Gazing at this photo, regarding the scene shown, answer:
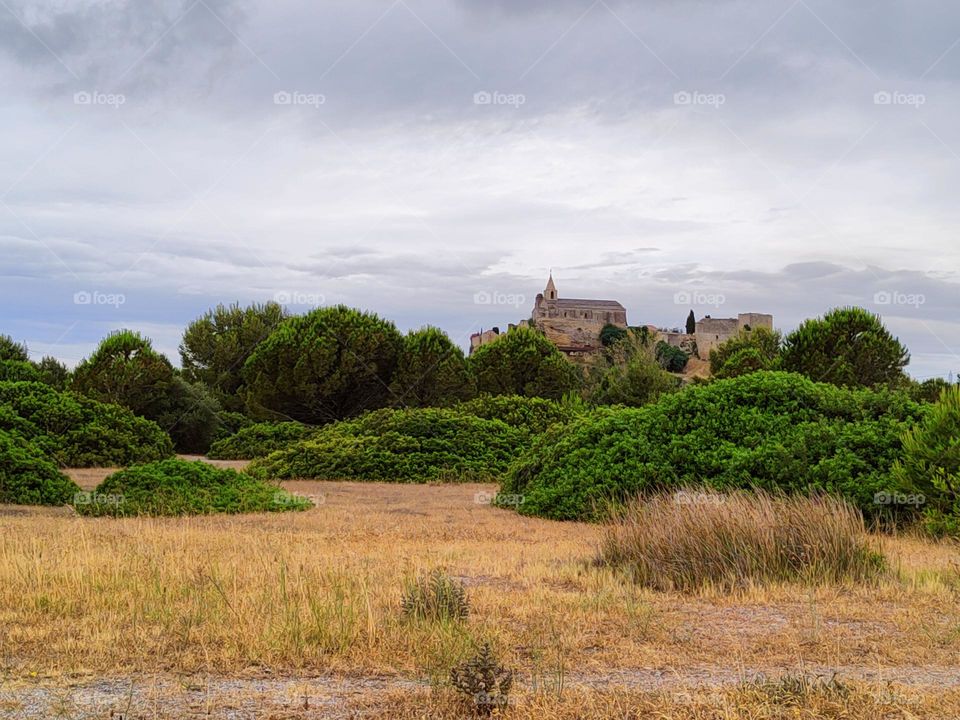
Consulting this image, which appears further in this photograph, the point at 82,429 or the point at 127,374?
the point at 127,374

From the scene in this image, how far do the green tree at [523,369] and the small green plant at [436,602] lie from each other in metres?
33.4

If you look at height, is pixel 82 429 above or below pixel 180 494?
above

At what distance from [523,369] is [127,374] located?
17.1 metres

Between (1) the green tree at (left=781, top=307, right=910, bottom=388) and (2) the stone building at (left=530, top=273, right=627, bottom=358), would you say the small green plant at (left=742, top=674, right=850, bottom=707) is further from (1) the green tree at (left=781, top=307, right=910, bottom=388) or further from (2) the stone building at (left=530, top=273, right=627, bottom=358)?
(2) the stone building at (left=530, top=273, right=627, bottom=358)

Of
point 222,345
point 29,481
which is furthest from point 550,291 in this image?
point 29,481

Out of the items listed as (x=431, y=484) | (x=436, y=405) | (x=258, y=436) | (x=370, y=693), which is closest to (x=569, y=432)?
(x=431, y=484)

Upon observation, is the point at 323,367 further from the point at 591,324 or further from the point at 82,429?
the point at 591,324

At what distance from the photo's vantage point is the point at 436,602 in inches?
279

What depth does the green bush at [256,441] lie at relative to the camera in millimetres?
31156

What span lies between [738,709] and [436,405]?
33745 millimetres

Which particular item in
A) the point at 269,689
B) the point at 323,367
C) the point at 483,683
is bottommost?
the point at 269,689

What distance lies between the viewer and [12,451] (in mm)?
16859

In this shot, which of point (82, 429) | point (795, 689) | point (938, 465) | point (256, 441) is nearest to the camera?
point (795, 689)

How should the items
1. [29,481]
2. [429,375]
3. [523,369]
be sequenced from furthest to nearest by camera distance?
[523,369] → [429,375] → [29,481]
